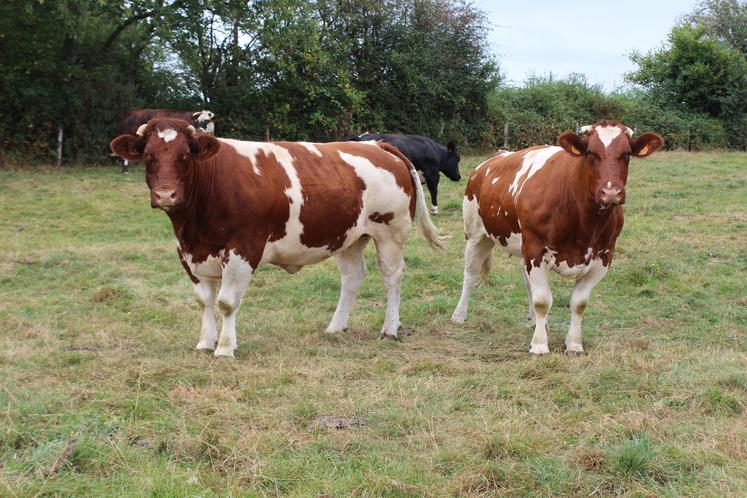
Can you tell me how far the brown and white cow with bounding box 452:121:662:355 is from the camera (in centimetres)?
602

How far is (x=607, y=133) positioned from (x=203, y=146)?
3.27m

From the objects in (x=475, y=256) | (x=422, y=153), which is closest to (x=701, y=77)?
(x=422, y=153)

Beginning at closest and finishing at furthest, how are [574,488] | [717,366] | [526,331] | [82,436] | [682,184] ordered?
[574,488], [82,436], [717,366], [526,331], [682,184]

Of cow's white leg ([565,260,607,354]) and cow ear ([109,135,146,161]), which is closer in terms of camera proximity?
cow ear ([109,135,146,161])

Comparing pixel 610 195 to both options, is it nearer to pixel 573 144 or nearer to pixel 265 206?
pixel 573 144

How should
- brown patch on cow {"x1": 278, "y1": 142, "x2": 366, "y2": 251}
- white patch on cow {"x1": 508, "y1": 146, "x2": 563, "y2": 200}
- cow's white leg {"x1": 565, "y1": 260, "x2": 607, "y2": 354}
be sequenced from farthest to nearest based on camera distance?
white patch on cow {"x1": 508, "y1": 146, "x2": 563, "y2": 200}
brown patch on cow {"x1": 278, "y1": 142, "x2": 366, "y2": 251}
cow's white leg {"x1": 565, "y1": 260, "x2": 607, "y2": 354}

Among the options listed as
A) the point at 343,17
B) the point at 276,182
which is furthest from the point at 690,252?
the point at 343,17

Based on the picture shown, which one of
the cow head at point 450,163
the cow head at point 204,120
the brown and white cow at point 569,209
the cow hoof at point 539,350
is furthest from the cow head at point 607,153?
the cow head at point 204,120

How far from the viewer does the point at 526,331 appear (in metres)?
7.44

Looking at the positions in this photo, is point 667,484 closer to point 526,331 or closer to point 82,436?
point 82,436

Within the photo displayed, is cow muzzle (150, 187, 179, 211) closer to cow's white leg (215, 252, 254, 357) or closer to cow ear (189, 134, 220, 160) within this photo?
cow ear (189, 134, 220, 160)

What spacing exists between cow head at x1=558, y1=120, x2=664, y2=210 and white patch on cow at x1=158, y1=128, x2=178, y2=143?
10.2 feet

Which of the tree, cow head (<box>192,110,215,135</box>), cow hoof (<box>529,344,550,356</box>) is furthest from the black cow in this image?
the tree

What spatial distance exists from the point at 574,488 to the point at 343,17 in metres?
23.8
